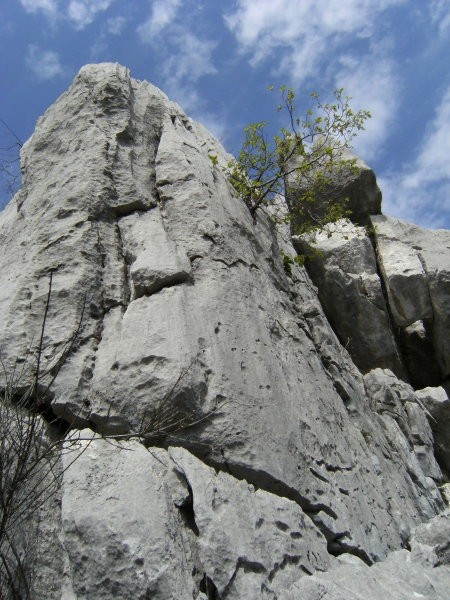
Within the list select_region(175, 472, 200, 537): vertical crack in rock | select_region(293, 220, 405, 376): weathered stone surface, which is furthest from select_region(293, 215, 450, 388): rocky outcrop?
select_region(175, 472, 200, 537): vertical crack in rock

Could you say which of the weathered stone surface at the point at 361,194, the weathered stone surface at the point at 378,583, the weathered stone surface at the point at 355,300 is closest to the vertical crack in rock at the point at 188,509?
the weathered stone surface at the point at 378,583

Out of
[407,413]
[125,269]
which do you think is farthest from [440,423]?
[125,269]

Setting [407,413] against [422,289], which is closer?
[407,413]

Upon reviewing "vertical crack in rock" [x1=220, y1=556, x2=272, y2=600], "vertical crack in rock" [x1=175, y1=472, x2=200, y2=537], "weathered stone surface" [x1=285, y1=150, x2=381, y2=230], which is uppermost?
"weathered stone surface" [x1=285, y1=150, x2=381, y2=230]

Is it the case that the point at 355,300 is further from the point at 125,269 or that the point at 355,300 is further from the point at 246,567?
the point at 246,567

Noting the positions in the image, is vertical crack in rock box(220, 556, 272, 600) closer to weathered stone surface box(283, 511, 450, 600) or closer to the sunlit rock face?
the sunlit rock face

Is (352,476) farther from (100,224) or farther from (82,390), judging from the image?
(100,224)

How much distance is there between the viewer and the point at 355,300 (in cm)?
1248

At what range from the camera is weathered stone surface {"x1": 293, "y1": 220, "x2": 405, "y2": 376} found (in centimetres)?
1212

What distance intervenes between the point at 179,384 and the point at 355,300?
7765mm

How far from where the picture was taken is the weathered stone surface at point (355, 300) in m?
12.1

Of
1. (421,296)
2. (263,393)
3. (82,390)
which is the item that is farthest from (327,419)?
(421,296)

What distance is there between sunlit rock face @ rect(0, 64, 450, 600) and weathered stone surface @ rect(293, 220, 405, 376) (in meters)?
2.49

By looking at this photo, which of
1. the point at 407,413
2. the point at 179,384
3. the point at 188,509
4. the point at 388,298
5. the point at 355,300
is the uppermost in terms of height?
the point at 388,298
